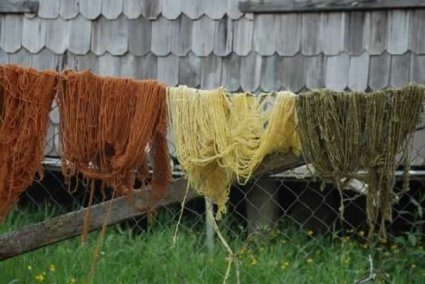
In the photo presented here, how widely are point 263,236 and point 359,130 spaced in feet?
6.78

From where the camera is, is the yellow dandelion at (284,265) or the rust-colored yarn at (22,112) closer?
the rust-colored yarn at (22,112)

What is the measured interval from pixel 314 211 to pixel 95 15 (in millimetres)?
1933

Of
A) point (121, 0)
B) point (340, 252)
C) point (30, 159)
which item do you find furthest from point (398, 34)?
point (30, 159)

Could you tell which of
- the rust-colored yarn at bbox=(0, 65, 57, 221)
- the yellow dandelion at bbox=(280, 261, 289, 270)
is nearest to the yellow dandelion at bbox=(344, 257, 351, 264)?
the yellow dandelion at bbox=(280, 261, 289, 270)

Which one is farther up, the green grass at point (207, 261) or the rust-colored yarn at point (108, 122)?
the rust-colored yarn at point (108, 122)

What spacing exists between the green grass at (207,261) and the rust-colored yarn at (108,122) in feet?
4.00

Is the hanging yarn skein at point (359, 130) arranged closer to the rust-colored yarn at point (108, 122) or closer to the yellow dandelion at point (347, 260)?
the rust-colored yarn at point (108, 122)

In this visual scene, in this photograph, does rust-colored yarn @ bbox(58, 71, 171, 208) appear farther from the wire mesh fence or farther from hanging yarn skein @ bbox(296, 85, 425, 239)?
hanging yarn skein @ bbox(296, 85, 425, 239)

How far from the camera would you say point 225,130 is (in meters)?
3.19

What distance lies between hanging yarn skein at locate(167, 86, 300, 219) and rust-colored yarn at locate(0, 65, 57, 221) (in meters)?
0.46

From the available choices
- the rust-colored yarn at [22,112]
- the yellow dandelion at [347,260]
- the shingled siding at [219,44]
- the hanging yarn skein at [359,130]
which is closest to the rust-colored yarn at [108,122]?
the rust-colored yarn at [22,112]

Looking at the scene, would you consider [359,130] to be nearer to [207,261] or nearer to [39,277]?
[207,261]

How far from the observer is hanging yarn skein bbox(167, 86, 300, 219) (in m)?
3.18

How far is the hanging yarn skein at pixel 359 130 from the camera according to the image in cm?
299
